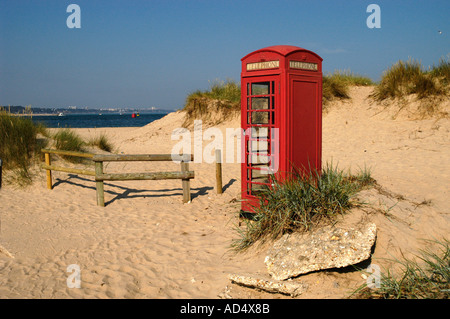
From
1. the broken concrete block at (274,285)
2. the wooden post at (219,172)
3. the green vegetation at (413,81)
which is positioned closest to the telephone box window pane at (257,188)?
the broken concrete block at (274,285)

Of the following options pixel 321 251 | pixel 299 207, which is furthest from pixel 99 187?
pixel 321 251

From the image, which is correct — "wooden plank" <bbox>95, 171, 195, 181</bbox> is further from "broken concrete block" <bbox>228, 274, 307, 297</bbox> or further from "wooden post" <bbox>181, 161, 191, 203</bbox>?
"broken concrete block" <bbox>228, 274, 307, 297</bbox>

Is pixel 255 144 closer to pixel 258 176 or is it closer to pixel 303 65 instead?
pixel 258 176

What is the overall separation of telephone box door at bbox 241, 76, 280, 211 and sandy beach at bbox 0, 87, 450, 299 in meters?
0.81

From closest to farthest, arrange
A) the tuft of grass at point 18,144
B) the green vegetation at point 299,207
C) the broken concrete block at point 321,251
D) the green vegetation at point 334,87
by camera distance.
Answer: the broken concrete block at point 321,251, the green vegetation at point 299,207, the tuft of grass at point 18,144, the green vegetation at point 334,87

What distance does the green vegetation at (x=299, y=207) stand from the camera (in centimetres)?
505

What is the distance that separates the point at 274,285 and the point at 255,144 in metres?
2.93

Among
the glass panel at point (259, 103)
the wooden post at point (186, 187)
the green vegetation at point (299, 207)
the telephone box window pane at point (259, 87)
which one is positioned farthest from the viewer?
the wooden post at point (186, 187)

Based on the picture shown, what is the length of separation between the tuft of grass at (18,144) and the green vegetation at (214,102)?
10.6 meters

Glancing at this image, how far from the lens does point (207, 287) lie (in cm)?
462

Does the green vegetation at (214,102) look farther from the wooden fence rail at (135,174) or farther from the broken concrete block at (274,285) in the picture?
the broken concrete block at (274,285)

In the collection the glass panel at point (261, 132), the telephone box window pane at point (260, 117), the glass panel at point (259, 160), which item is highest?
the telephone box window pane at point (260, 117)
